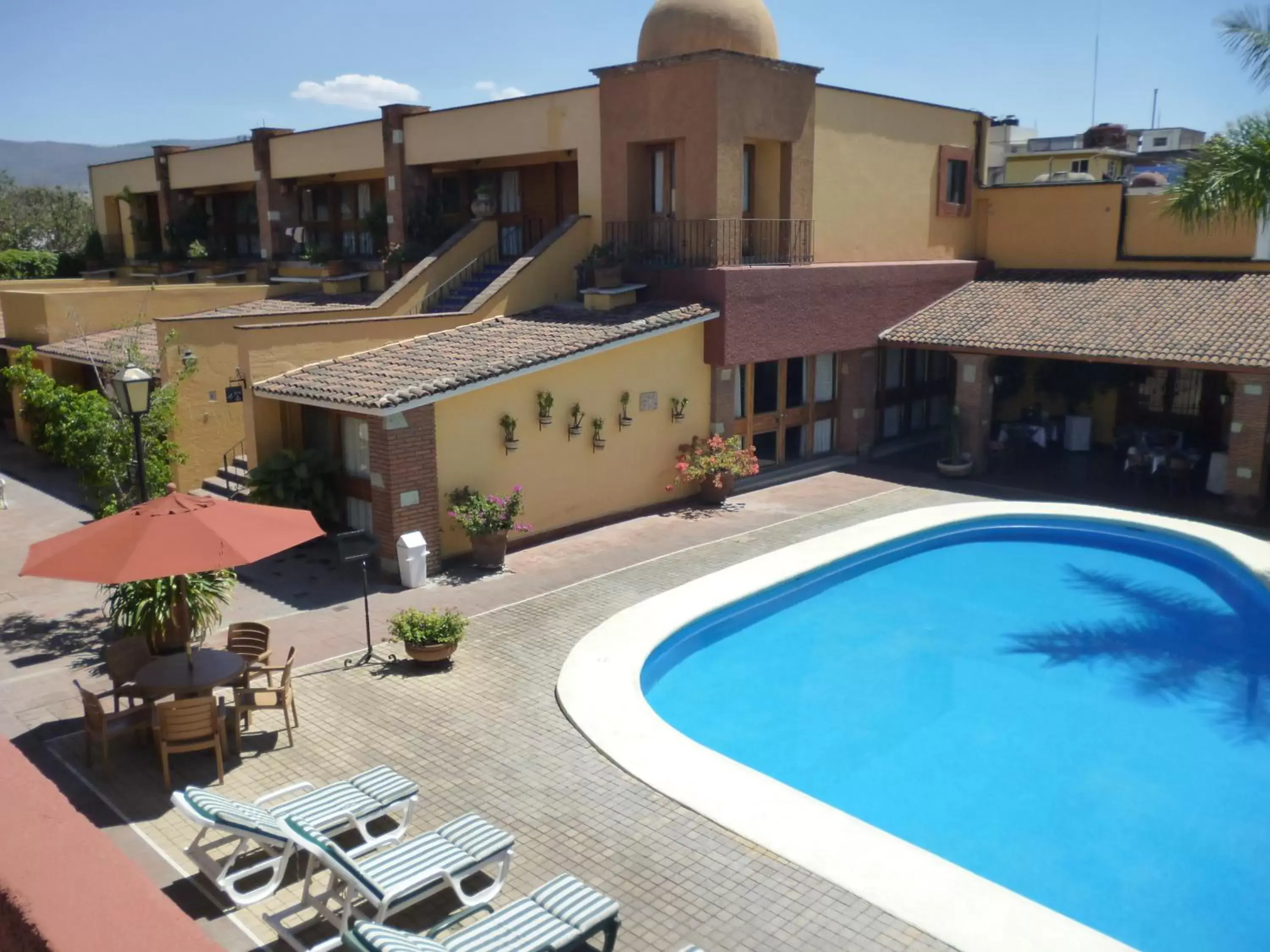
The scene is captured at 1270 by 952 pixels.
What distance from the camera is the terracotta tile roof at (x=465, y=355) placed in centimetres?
1473

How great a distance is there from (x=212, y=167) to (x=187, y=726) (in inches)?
1056

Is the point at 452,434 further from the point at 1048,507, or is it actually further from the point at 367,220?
Answer: the point at 367,220

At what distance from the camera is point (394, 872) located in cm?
697

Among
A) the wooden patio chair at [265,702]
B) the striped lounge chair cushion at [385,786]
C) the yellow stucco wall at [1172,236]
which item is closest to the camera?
the striped lounge chair cushion at [385,786]

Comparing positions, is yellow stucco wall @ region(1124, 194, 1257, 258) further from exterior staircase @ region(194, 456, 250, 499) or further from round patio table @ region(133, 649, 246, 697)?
round patio table @ region(133, 649, 246, 697)

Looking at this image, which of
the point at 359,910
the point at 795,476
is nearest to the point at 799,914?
the point at 359,910

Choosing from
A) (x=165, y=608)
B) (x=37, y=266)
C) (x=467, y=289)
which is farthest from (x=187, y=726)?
(x=37, y=266)

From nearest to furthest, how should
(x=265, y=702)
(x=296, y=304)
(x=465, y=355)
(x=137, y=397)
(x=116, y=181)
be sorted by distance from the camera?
(x=265, y=702)
(x=137, y=397)
(x=465, y=355)
(x=296, y=304)
(x=116, y=181)

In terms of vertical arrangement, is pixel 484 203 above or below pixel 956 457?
above

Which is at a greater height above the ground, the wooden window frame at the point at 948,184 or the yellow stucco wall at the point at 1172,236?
the wooden window frame at the point at 948,184

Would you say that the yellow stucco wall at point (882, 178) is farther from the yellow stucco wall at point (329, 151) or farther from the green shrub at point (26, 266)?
the green shrub at point (26, 266)

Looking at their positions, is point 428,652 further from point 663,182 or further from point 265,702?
point 663,182

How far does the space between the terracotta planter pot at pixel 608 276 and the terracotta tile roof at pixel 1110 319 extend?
252 inches

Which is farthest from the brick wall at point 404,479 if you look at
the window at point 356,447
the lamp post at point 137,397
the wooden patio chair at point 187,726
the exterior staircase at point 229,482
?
the wooden patio chair at point 187,726
